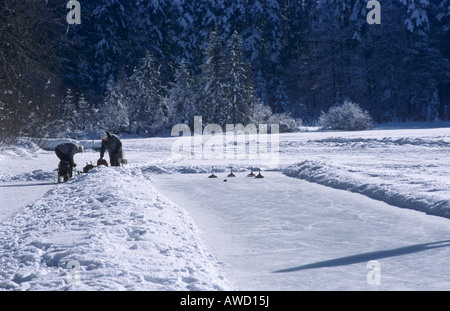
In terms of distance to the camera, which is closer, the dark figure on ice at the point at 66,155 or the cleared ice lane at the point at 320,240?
the cleared ice lane at the point at 320,240

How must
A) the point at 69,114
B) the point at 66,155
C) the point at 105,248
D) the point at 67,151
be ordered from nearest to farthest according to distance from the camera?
the point at 105,248, the point at 67,151, the point at 66,155, the point at 69,114

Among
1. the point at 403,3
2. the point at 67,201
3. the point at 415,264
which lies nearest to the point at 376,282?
the point at 415,264

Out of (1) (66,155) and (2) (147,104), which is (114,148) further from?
(2) (147,104)

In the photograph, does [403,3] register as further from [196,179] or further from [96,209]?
[96,209]

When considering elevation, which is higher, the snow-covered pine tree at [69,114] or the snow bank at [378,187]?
the snow-covered pine tree at [69,114]

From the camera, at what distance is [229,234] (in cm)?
837

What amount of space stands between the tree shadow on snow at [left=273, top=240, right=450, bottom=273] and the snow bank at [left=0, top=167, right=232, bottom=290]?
3.78 feet

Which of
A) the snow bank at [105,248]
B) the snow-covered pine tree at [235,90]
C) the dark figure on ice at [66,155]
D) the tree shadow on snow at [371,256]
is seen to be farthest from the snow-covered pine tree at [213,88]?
the tree shadow on snow at [371,256]

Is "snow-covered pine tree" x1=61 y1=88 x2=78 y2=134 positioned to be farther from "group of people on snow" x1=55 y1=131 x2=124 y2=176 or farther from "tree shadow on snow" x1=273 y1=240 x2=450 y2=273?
"tree shadow on snow" x1=273 y1=240 x2=450 y2=273

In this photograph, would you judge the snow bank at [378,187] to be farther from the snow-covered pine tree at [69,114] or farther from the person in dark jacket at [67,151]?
the snow-covered pine tree at [69,114]

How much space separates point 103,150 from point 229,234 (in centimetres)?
914

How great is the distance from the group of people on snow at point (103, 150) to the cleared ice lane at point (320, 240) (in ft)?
14.2

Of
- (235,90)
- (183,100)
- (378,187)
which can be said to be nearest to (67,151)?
(378,187)

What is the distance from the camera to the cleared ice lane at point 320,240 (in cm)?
581
